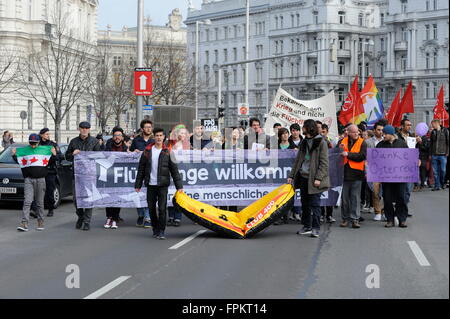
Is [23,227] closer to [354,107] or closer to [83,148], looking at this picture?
[83,148]

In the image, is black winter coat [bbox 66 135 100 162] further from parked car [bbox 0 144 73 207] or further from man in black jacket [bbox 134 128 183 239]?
parked car [bbox 0 144 73 207]

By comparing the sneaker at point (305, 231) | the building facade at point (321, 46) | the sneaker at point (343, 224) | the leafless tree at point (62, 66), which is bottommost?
the sneaker at point (343, 224)

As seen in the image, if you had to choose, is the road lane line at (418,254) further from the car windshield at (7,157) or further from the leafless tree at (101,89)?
the leafless tree at (101,89)

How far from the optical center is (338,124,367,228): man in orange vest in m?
16.4

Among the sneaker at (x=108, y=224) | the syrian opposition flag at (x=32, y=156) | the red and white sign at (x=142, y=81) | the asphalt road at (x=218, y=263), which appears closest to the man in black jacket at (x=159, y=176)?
the asphalt road at (x=218, y=263)

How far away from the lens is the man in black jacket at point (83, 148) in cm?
1655

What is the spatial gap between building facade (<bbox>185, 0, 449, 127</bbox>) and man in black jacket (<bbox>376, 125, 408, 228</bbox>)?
304 feet

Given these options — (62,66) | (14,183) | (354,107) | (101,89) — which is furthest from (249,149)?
(101,89)

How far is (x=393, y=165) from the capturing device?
1633 cm

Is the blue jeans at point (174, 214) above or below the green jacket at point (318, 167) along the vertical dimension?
below

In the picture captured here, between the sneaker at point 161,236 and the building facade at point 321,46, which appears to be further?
the building facade at point 321,46

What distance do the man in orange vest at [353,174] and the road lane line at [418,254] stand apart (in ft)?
8.62
